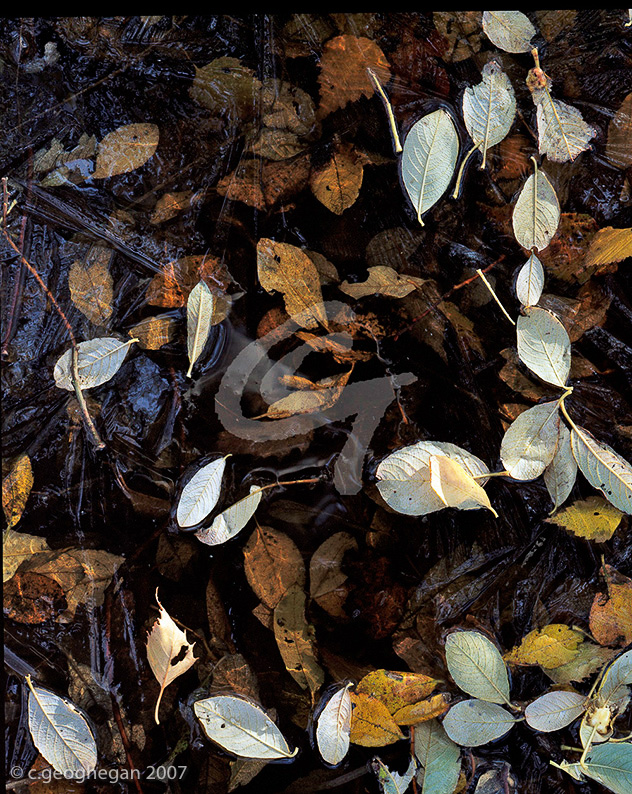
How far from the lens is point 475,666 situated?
51cm

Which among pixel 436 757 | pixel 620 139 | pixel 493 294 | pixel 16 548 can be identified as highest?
pixel 620 139

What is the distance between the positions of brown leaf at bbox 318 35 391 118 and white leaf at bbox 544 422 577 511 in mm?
387

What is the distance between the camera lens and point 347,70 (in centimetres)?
52

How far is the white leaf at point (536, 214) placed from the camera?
524 millimetres

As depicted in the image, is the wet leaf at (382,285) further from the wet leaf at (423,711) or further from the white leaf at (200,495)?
the wet leaf at (423,711)

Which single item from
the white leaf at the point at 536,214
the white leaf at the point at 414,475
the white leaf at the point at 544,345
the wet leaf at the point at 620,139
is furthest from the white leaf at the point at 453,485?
the wet leaf at the point at 620,139

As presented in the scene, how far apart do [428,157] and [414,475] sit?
0.31 meters

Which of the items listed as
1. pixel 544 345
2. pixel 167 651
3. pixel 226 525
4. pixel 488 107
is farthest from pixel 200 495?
pixel 488 107

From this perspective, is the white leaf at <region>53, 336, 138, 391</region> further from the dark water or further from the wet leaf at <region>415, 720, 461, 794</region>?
the wet leaf at <region>415, 720, 461, 794</region>

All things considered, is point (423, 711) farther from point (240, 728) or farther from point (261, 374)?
point (261, 374)

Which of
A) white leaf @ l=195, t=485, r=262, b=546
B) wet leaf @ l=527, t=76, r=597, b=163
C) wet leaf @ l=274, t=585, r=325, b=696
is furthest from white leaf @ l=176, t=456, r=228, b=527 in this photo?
wet leaf @ l=527, t=76, r=597, b=163

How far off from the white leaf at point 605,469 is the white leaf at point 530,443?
25mm

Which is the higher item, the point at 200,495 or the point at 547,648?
the point at 200,495

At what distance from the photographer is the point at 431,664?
52 centimetres
